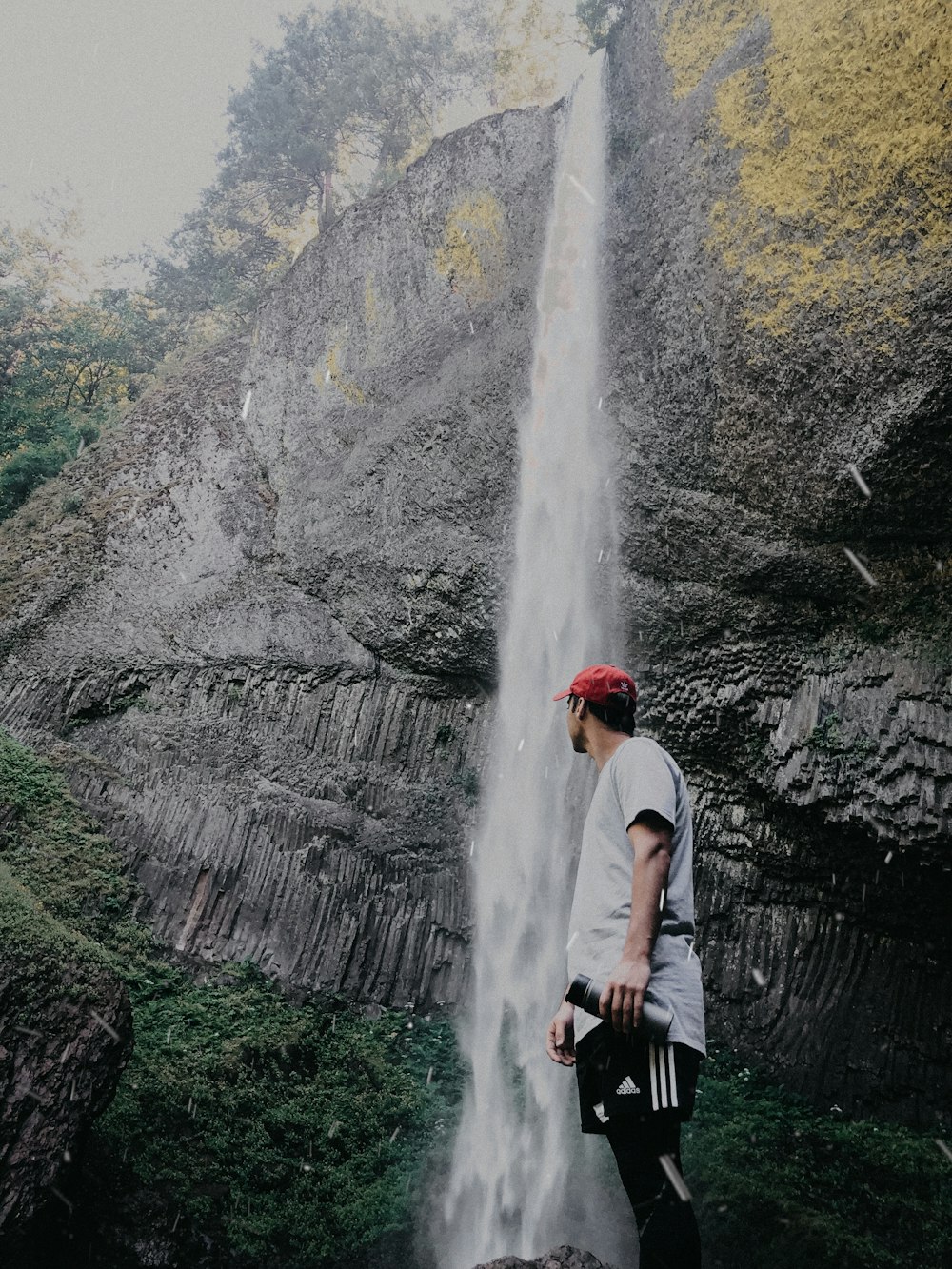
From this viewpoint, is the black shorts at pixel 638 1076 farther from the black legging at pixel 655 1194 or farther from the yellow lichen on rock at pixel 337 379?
the yellow lichen on rock at pixel 337 379

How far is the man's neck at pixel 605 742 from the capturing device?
2750 mm

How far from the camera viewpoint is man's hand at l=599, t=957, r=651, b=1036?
214 cm

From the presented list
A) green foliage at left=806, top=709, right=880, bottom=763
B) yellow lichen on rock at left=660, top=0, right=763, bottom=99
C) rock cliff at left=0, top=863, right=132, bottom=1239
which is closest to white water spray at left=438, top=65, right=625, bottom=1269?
yellow lichen on rock at left=660, top=0, right=763, bottom=99

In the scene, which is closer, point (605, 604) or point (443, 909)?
point (443, 909)

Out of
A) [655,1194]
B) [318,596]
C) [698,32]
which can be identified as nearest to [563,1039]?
[655,1194]

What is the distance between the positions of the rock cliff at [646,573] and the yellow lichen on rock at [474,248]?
0.05m

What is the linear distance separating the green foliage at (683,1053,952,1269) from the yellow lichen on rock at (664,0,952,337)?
5.85 meters

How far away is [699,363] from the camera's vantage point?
26.6 feet

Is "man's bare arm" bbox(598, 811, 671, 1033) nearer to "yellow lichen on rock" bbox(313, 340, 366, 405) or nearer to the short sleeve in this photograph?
the short sleeve

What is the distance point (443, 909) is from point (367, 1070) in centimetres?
176

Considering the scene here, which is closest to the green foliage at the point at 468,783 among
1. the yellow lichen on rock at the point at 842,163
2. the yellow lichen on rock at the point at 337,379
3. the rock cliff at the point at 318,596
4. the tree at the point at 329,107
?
the rock cliff at the point at 318,596

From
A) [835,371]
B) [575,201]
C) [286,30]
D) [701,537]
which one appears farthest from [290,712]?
[286,30]

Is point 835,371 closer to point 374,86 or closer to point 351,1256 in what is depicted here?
point 351,1256

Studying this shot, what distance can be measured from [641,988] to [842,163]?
7.55 meters
